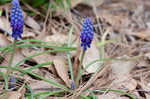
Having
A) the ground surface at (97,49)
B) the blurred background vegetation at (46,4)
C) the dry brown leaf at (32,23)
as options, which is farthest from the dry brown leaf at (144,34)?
the dry brown leaf at (32,23)

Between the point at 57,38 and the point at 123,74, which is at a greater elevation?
the point at 57,38

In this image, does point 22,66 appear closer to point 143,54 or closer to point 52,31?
point 52,31

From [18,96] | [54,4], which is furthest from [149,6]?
[18,96]

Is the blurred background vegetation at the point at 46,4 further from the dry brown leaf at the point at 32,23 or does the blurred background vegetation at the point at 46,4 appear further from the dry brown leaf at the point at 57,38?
the dry brown leaf at the point at 57,38

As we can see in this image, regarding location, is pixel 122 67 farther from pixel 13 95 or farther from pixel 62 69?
pixel 13 95

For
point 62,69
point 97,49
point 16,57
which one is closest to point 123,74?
point 97,49

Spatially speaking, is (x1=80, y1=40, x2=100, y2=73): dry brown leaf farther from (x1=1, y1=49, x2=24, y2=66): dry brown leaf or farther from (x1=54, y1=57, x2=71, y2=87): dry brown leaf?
(x1=1, y1=49, x2=24, y2=66): dry brown leaf
